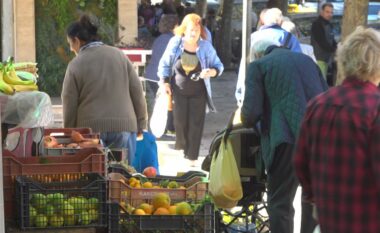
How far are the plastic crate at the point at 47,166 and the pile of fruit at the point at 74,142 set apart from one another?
49 centimetres

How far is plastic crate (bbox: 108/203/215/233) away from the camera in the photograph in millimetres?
6000

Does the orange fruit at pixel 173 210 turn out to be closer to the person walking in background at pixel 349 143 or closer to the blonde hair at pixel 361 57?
the person walking in background at pixel 349 143

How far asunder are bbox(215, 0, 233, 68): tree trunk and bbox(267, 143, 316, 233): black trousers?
590 inches

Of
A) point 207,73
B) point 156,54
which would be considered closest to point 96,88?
point 207,73

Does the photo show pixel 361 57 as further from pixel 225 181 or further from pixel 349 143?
pixel 225 181

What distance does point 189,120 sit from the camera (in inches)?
418

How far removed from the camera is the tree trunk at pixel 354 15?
1175cm

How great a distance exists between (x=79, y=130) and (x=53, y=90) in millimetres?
7590

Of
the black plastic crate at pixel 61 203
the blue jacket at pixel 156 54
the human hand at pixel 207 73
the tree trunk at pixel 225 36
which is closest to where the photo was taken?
the black plastic crate at pixel 61 203

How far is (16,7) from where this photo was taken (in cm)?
1242

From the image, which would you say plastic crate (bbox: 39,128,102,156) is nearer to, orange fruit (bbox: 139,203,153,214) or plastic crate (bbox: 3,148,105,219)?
plastic crate (bbox: 3,148,105,219)

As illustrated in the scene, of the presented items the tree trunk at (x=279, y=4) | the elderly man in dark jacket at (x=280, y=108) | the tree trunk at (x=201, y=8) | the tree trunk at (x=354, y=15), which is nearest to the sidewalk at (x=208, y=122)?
the tree trunk at (x=201, y=8)

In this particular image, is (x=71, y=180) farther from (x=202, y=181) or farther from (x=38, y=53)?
(x=38, y=53)

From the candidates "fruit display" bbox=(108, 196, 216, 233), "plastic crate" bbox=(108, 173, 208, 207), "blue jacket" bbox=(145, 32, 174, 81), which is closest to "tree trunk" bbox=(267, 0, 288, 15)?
"blue jacket" bbox=(145, 32, 174, 81)
